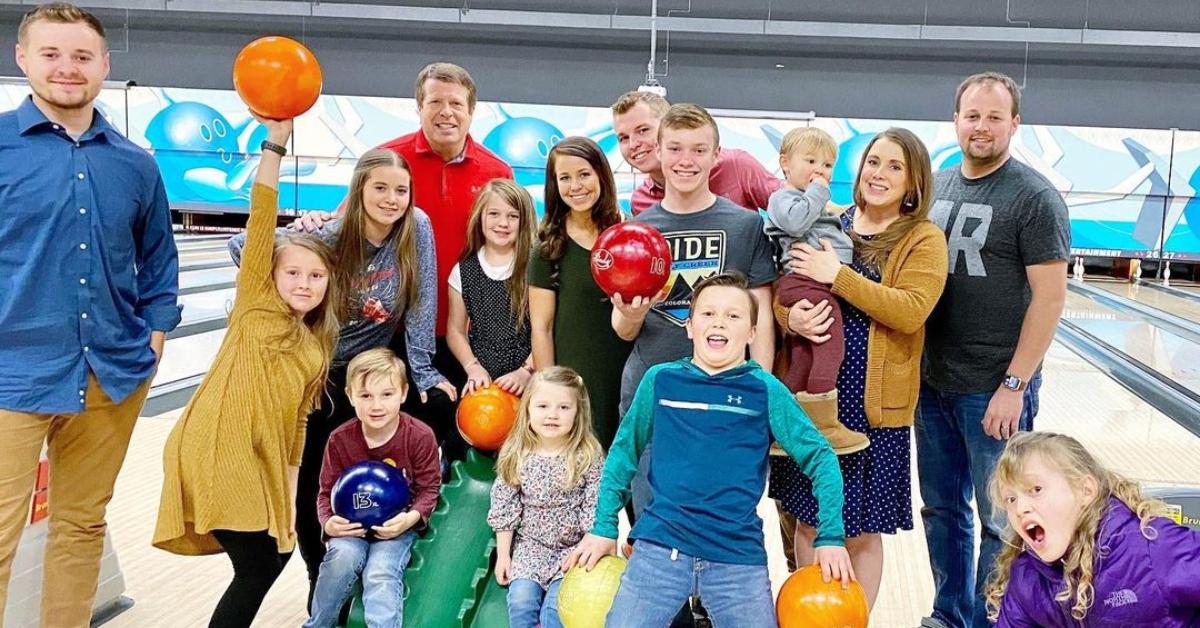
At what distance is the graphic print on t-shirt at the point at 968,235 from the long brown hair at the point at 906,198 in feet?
0.67

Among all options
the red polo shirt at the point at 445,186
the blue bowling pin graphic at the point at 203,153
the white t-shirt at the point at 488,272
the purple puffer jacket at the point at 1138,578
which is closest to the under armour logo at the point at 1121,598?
the purple puffer jacket at the point at 1138,578

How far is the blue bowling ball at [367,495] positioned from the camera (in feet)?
6.75

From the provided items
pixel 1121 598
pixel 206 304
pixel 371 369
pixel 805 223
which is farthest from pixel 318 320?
pixel 206 304

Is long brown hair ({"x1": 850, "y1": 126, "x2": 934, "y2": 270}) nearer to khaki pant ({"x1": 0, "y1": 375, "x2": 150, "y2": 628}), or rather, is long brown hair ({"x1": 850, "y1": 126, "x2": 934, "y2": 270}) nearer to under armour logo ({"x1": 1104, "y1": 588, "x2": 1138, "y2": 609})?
under armour logo ({"x1": 1104, "y1": 588, "x2": 1138, "y2": 609})

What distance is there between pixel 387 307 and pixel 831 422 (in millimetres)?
1082

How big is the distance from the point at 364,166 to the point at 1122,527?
172cm

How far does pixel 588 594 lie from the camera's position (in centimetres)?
183

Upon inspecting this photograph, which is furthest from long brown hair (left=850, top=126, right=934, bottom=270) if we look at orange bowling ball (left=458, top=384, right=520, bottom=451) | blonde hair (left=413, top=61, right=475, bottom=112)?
blonde hair (left=413, top=61, right=475, bottom=112)

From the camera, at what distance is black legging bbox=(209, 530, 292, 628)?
1968 mm

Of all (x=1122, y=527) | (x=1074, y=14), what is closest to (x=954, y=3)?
(x=1074, y=14)

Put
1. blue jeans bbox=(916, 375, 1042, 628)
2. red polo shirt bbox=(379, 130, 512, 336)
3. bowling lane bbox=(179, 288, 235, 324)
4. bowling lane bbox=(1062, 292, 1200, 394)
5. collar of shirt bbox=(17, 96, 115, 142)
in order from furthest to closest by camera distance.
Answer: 1. bowling lane bbox=(179, 288, 235, 324)
2. bowling lane bbox=(1062, 292, 1200, 394)
3. red polo shirt bbox=(379, 130, 512, 336)
4. blue jeans bbox=(916, 375, 1042, 628)
5. collar of shirt bbox=(17, 96, 115, 142)

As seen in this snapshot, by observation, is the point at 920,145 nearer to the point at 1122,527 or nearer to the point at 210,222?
the point at 1122,527

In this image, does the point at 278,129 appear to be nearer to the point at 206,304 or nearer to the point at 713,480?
the point at 713,480

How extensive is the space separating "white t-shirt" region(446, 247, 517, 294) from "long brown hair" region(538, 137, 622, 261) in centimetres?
18
